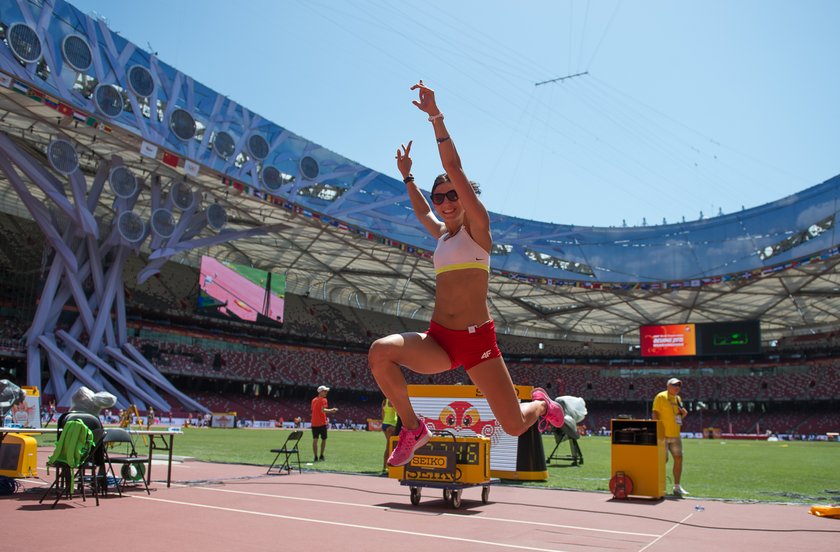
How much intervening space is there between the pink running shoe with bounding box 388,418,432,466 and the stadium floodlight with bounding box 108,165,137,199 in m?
35.1

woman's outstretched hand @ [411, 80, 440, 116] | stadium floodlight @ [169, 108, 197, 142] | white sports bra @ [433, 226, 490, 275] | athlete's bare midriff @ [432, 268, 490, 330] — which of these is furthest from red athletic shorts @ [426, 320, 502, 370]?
stadium floodlight @ [169, 108, 197, 142]

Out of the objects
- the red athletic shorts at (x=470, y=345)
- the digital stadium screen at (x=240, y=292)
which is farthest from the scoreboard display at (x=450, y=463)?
the digital stadium screen at (x=240, y=292)

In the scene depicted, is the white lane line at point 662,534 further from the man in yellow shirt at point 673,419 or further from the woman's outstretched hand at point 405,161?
the woman's outstretched hand at point 405,161

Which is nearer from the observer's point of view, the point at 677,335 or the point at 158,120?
the point at 158,120

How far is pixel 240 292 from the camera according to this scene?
54.9 meters

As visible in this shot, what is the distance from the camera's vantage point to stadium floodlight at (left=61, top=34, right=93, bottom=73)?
31.1 m

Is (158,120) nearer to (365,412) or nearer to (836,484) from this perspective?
(836,484)

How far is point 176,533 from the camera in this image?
718 cm

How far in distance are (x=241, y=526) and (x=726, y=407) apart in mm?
70127

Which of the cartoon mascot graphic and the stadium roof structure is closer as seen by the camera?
the cartoon mascot graphic

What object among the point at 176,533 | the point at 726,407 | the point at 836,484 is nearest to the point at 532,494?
the point at 176,533

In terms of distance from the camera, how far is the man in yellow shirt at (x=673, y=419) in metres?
12.0

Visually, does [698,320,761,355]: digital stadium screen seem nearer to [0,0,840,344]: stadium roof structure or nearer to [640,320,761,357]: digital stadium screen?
[640,320,761,357]: digital stadium screen

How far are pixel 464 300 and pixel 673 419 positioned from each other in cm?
868
